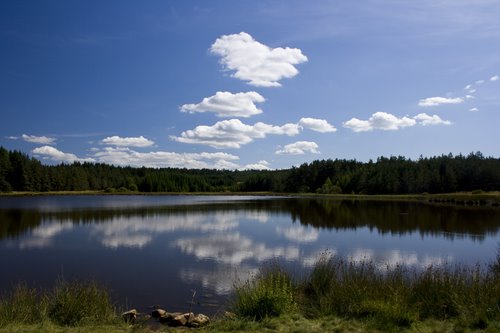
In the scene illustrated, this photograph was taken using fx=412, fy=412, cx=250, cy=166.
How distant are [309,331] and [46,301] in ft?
22.7

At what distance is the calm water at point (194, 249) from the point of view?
16.5 meters

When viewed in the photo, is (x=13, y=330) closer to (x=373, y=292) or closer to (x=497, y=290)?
(x=373, y=292)

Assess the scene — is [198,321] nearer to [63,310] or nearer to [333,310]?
[63,310]

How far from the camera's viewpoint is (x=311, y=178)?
152625 mm

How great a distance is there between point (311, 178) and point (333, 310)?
470ft

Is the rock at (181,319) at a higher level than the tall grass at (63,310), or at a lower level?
lower

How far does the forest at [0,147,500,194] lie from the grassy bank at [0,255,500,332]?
102m

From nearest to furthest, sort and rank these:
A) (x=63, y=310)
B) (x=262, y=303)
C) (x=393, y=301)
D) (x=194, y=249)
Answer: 1. (x=63, y=310)
2. (x=393, y=301)
3. (x=262, y=303)
4. (x=194, y=249)

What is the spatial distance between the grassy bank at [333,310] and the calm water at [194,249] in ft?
9.67

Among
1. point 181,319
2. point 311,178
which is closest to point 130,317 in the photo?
point 181,319

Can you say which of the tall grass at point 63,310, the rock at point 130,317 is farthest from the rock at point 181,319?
the tall grass at point 63,310

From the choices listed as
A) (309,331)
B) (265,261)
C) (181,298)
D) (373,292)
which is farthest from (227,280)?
(309,331)

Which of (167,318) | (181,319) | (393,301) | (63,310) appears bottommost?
(167,318)

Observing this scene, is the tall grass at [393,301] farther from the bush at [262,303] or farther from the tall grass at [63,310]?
the tall grass at [63,310]
